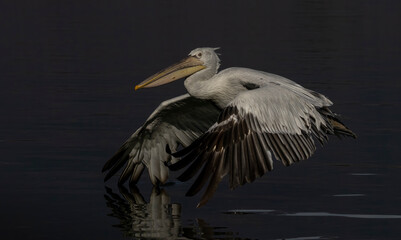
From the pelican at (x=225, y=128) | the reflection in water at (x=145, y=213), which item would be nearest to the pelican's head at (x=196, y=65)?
the pelican at (x=225, y=128)

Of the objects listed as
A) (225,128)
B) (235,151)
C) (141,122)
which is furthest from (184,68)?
(141,122)

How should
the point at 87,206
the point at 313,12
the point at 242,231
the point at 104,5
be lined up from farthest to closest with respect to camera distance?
the point at 104,5 → the point at 313,12 → the point at 87,206 → the point at 242,231

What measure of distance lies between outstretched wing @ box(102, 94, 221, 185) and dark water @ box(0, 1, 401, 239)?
0.21 meters

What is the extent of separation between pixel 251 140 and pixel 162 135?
2.22 metres

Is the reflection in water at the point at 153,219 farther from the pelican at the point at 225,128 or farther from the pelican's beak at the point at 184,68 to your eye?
the pelican's beak at the point at 184,68

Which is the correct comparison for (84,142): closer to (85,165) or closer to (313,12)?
(85,165)

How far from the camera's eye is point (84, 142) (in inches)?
512

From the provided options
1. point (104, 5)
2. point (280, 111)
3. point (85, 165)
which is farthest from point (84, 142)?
point (104, 5)

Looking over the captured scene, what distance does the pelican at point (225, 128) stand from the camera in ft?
30.7

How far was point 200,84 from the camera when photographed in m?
11.4

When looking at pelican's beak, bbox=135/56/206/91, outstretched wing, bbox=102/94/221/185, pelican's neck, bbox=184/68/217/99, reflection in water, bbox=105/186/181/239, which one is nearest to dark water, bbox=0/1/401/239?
reflection in water, bbox=105/186/181/239

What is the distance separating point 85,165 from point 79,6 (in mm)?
34468

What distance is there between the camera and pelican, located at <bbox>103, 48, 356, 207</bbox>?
935cm

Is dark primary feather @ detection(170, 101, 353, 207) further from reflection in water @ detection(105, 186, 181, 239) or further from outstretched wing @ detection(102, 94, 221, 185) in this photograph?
outstretched wing @ detection(102, 94, 221, 185)
